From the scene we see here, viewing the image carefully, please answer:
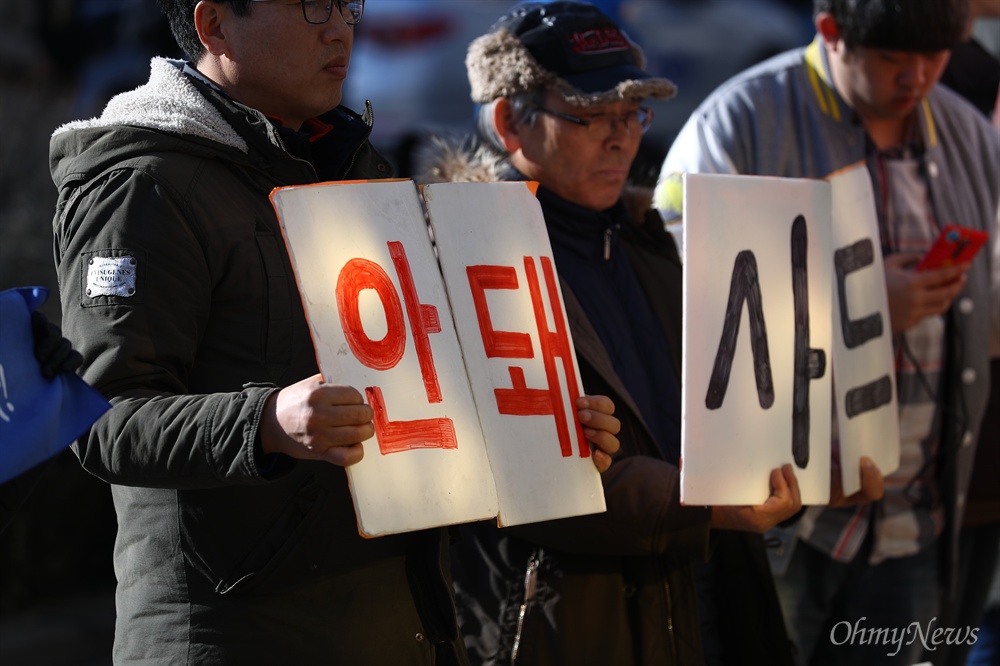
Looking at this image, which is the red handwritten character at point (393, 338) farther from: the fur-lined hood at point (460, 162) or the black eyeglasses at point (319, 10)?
the fur-lined hood at point (460, 162)

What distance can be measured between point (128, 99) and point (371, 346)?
53cm

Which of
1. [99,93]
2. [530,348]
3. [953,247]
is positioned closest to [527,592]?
[530,348]

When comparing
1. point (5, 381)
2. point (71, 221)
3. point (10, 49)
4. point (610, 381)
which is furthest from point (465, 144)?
point (10, 49)

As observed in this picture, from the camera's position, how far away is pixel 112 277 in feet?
5.58

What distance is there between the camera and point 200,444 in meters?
1.63

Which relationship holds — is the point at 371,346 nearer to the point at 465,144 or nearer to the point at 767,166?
the point at 465,144

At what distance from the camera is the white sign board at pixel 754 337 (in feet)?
7.28

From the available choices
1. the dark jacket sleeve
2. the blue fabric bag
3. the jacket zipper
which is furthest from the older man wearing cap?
the blue fabric bag

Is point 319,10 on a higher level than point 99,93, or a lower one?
higher

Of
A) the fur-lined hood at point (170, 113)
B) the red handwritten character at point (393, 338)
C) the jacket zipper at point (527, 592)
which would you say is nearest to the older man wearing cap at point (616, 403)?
the jacket zipper at point (527, 592)

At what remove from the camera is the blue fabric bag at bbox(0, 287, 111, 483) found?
1593mm

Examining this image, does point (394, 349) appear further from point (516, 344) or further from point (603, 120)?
point (603, 120)

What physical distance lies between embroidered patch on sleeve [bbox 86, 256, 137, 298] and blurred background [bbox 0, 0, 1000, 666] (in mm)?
1109

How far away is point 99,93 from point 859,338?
422 cm
